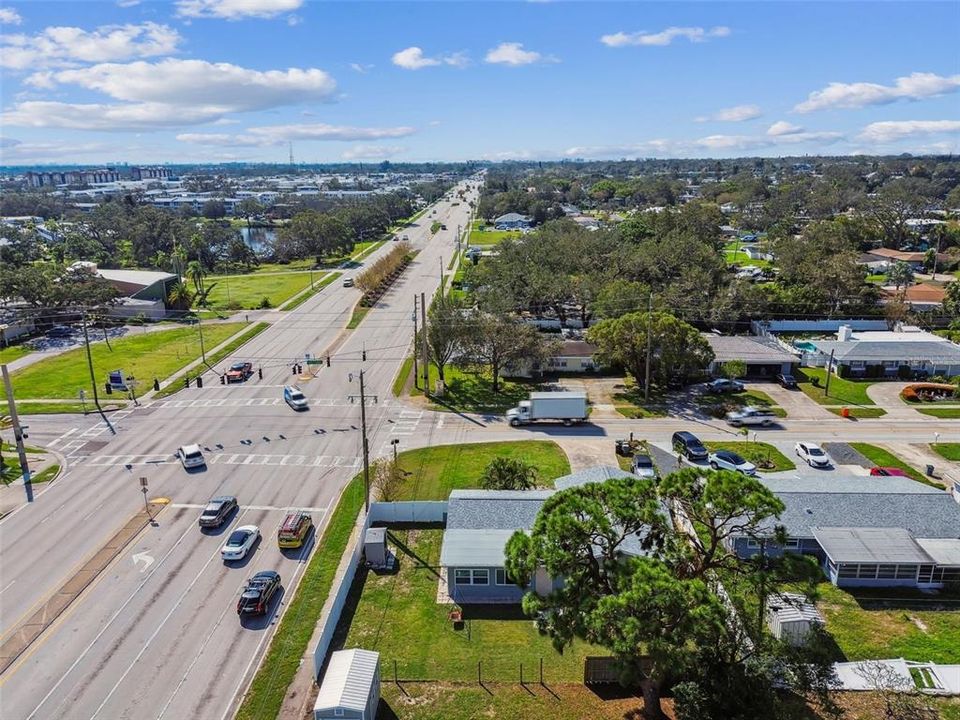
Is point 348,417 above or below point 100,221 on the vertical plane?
below

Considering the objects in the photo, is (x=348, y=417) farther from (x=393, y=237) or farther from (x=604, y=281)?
(x=393, y=237)

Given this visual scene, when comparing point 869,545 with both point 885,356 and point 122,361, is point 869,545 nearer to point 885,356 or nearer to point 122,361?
point 885,356

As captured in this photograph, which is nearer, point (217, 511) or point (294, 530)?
point (294, 530)

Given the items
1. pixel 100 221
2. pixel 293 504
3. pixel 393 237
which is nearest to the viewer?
pixel 293 504

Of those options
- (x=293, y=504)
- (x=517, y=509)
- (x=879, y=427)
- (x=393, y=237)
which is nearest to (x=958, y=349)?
(x=879, y=427)

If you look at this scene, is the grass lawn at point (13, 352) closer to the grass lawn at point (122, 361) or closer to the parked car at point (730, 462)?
the grass lawn at point (122, 361)

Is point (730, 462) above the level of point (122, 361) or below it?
below

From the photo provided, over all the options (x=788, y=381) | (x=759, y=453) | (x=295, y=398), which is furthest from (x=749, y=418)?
(x=295, y=398)
